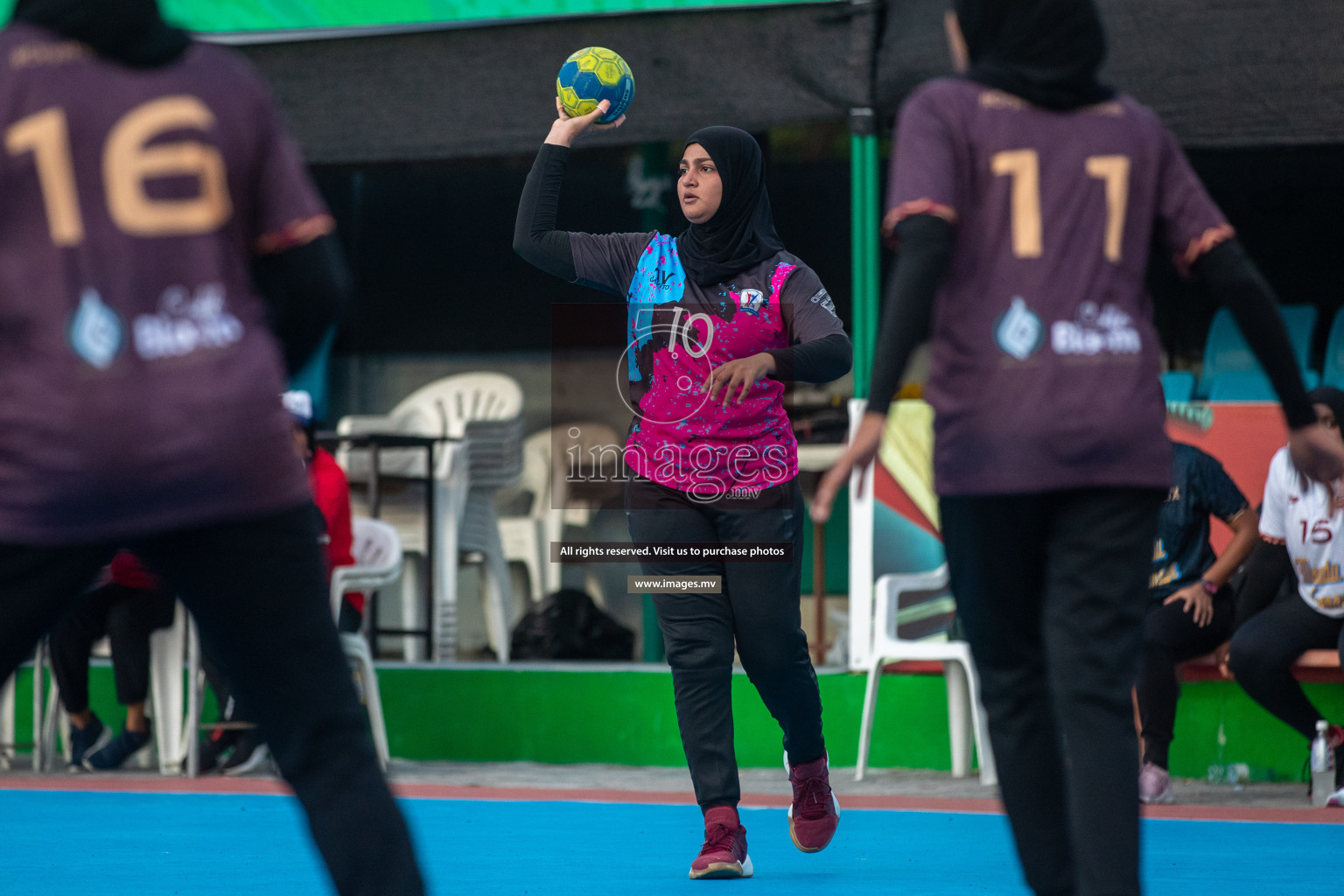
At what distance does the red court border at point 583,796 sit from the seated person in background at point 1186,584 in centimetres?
45

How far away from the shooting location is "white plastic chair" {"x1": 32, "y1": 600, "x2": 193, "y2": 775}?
24.2 feet

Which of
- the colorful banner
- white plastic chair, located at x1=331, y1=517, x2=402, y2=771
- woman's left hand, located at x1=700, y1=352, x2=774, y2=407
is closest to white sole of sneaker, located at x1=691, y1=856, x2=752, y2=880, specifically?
woman's left hand, located at x1=700, y1=352, x2=774, y2=407

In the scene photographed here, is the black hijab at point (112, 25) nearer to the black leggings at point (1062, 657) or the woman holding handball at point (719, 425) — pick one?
the black leggings at point (1062, 657)

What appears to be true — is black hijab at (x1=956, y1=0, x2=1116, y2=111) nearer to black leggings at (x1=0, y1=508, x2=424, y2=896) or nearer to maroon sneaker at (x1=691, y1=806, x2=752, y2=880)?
black leggings at (x1=0, y1=508, x2=424, y2=896)

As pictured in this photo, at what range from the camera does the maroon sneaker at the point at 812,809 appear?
4523 mm

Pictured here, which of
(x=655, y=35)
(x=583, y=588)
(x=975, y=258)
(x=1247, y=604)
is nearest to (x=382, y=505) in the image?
(x=583, y=588)

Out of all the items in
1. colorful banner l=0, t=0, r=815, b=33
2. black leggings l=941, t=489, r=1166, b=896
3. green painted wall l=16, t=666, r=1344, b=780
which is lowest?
green painted wall l=16, t=666, r=1344, b=780

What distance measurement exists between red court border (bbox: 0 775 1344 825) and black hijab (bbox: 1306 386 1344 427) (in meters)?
1.42

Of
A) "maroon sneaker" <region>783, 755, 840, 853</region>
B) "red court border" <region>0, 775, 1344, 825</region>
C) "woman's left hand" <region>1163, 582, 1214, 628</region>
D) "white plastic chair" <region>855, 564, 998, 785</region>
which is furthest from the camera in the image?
"white plastic chair" <region>855, 564, 998, 785</region>

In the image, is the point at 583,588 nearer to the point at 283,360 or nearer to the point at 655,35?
the point at 655,35

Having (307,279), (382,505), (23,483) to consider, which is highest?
(307,279)

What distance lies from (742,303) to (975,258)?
183 centimetres

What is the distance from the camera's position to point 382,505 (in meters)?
9.34

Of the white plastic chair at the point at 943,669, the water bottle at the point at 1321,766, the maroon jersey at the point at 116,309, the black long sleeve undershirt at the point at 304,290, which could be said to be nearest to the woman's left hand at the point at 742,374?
the black long sleeve undershirt at the point at 304,290
